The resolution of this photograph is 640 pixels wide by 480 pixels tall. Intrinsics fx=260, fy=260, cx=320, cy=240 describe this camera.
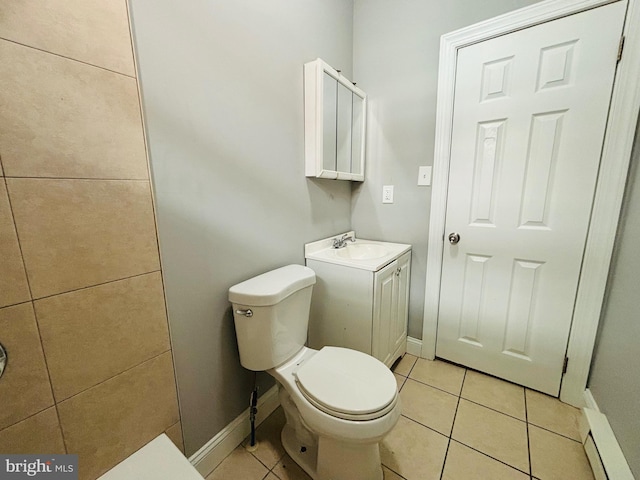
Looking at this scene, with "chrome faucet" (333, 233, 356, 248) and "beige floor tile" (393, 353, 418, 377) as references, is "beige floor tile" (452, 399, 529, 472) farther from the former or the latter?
"chrome faucet" (333, 233, 356, 248)

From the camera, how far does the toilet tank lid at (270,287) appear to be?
103cm

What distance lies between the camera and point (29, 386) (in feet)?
2.15

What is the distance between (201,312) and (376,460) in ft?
2.92

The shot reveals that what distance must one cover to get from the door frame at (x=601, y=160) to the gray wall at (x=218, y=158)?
32.2 inches

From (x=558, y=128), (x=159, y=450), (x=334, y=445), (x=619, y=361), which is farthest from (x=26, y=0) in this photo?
(x=619, y=361)

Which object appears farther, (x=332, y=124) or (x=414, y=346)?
(x=414, y=346)

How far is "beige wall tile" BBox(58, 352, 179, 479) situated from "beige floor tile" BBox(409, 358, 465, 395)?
140cm

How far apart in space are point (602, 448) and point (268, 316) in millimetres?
1440

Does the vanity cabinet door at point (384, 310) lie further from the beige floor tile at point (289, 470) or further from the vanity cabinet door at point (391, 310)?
the beige floor tile at point (289, 470)

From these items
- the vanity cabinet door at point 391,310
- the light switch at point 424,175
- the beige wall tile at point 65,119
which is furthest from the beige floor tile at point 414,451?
the beige wall tile at point 65,119

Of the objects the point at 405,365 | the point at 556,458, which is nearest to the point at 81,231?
the point at 405,365

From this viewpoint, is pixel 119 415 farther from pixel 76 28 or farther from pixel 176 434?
pixel 76 28

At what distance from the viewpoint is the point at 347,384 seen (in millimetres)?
971

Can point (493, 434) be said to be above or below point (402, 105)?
below
